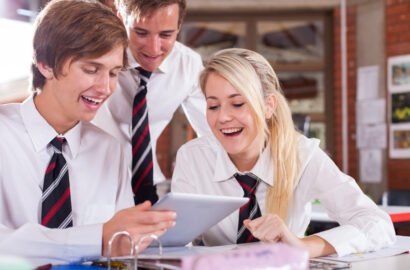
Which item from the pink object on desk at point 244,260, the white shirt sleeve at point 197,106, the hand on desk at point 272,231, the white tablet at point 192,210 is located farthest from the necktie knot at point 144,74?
the pink object on desk at point 244,260

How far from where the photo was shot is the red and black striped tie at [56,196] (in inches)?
63.6

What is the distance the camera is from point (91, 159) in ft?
6.04

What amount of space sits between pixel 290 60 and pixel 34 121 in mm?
4535

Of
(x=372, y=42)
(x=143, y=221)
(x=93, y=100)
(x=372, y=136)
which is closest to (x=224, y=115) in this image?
(x=93, y=100)

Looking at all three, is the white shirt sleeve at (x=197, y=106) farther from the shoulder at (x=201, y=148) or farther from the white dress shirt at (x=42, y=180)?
the white dress shirt at (x=42, y=180)

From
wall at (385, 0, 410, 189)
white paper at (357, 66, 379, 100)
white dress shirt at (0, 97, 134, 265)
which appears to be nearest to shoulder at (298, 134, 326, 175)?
white dress shirt at (0, 97, 134, 265)

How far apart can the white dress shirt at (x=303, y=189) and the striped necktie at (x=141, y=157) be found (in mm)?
285

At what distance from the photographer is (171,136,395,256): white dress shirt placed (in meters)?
1.58

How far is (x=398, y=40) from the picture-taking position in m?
5.23

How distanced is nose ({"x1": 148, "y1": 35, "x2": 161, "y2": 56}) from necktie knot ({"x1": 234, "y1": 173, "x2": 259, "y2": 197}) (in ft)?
2.33

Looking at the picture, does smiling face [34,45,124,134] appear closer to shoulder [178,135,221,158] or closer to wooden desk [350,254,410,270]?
shoulder [178,135,221,158]

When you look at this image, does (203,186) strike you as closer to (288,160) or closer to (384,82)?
(288,160)

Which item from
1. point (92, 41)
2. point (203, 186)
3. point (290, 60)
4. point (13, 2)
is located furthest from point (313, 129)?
point (92, 41)

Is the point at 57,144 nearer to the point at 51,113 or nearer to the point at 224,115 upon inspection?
the point at 51,113
